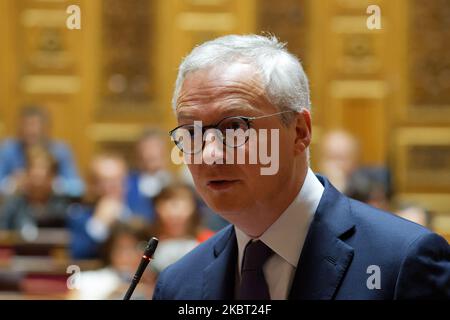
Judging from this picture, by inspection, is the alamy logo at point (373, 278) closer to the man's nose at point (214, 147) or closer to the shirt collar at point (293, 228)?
the shirt collar at point (293, 228)

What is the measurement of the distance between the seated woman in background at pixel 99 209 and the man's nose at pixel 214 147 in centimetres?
209

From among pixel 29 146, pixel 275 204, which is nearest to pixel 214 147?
pixel 275 204

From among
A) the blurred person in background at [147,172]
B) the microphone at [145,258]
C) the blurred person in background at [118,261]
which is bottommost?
the blurred person in background at [118,261]

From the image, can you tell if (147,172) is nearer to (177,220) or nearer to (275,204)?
(177,220)

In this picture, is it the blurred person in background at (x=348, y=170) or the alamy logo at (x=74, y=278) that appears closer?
the alamy logo at (x=74, y=278)

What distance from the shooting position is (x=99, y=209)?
348 centimetres

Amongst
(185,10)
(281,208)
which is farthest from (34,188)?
(281,208)

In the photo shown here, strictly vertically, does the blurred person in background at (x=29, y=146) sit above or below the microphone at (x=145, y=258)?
below

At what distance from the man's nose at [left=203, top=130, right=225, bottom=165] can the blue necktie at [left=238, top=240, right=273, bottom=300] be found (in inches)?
5.4

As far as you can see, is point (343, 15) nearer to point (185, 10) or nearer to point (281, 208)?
point (185, 10)

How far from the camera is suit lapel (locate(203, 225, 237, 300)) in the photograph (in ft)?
3.71

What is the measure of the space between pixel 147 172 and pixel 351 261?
9.25 ft

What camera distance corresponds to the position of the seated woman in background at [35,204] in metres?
3.56

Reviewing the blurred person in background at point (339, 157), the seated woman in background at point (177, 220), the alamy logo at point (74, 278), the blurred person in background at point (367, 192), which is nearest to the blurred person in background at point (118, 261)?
the seated woman in background at point (177, 220)
